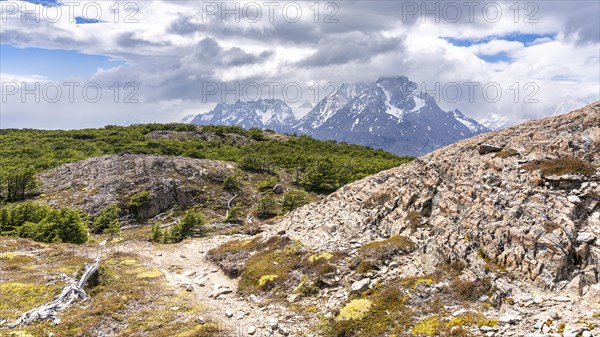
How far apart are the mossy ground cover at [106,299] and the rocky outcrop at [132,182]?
1237 inches

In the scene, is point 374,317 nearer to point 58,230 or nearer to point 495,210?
point 495,210

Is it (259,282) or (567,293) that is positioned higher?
(567,293)

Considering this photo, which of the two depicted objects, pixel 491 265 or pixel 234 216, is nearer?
pixel 491 265

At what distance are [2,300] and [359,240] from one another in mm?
27316

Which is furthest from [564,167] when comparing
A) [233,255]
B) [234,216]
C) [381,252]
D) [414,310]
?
[234,216]

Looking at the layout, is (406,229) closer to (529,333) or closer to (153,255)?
(529,333)

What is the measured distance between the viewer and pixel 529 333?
14.7 metres

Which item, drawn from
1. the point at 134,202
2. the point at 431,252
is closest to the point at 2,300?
the point at 431,252

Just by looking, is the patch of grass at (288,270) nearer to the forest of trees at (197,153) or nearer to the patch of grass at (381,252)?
the patch of grass at (381,252)

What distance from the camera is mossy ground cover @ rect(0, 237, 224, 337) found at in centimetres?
2106

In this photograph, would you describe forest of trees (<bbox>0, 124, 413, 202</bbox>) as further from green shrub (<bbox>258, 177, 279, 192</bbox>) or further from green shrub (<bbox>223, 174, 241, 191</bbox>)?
green shrub (<bbox>223, 174, 241, 191</bbox>)

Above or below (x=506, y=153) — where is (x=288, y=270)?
below

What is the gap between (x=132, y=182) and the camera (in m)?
74.9

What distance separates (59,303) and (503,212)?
30.9 metres
